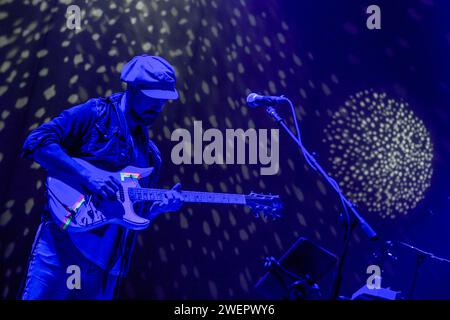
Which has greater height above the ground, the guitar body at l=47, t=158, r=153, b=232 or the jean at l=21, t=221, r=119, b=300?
the guitar body at l=47, t=158, r=153, b=232

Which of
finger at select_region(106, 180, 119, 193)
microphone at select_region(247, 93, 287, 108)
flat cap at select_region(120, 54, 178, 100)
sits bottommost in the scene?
finger at select_region(106, 180, 119, 193)

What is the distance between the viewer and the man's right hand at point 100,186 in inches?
93.5

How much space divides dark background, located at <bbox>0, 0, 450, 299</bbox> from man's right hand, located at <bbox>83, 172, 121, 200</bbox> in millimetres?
465

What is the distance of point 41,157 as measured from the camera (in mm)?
2396

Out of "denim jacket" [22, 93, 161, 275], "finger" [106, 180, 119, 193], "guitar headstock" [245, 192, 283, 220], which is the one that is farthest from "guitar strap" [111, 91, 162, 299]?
"guitar headstock" [245, 192, 283, 220]

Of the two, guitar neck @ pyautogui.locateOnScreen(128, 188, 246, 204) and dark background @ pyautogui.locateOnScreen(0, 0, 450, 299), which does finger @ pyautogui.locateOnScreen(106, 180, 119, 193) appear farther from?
dark background @ pyautogui.locateOnScreen(0, 0, 450, 299)

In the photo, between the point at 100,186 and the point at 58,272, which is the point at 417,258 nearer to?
the point at 100,186

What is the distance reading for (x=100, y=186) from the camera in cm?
238

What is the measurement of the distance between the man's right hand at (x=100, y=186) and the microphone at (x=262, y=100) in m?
0.83

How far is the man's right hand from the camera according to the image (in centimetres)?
238

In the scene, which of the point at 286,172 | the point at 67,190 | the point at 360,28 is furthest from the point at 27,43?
the point at 360,28

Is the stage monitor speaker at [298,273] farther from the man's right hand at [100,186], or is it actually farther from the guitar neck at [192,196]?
the man's right hand at [100,186]

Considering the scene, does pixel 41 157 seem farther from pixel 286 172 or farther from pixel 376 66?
pixel 376 66

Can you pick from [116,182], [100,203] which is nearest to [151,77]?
[116,182]
